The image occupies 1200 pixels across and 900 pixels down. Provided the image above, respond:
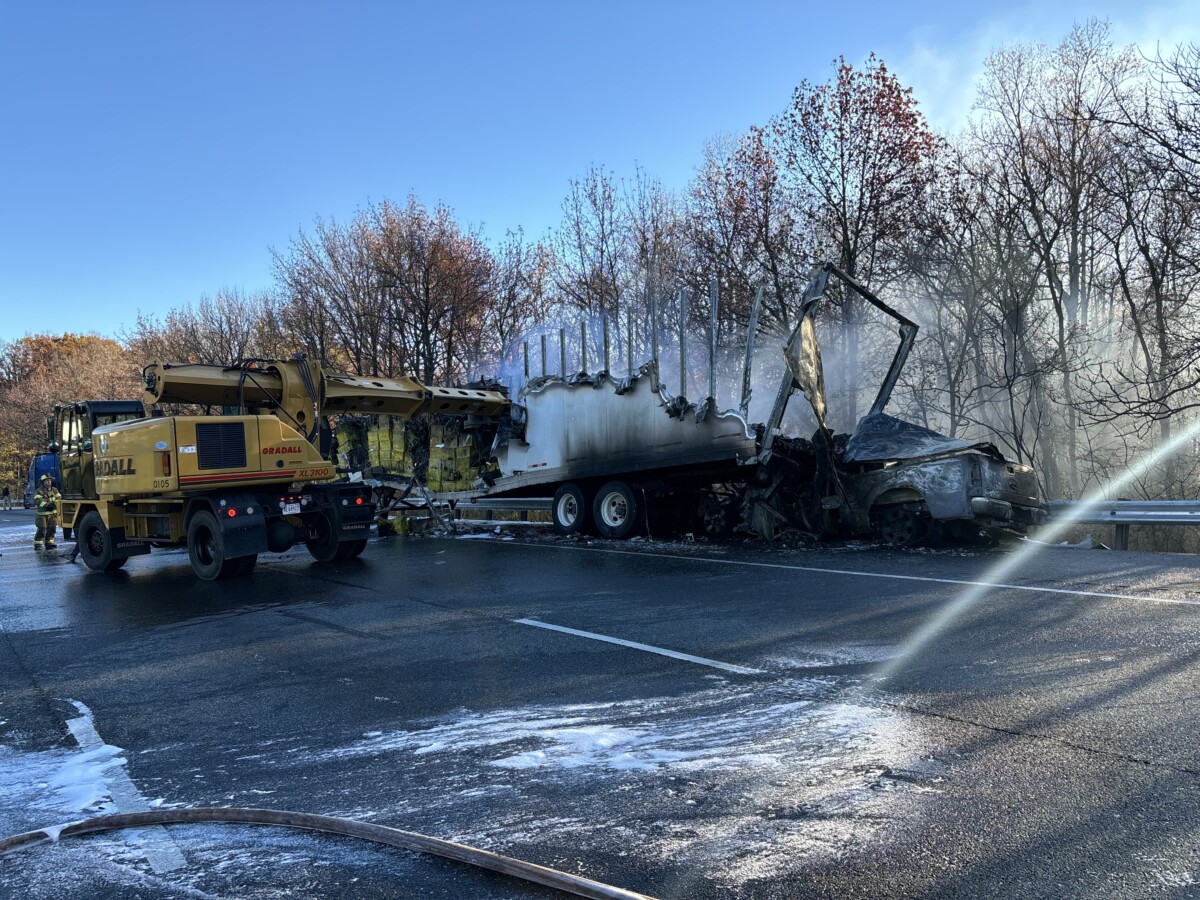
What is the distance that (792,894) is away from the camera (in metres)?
3.10

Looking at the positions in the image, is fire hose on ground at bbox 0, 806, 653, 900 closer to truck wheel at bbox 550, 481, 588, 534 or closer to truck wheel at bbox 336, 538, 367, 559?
truck wheel at bbox 336, 538, 367, 559

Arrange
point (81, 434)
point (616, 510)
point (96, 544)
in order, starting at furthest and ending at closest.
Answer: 1. point (616, 510)
2. point (81, 434)
3. point (96, 544)

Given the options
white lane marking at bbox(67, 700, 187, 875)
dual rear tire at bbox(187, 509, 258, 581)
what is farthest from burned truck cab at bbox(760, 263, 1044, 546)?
white lane marking at bbox(67, 700, 187, 875)

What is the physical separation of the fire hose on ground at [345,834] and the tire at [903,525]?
35.2 feet

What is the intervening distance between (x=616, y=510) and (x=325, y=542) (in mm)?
4801

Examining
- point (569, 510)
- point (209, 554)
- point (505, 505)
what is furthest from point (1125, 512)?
point (209, 554)

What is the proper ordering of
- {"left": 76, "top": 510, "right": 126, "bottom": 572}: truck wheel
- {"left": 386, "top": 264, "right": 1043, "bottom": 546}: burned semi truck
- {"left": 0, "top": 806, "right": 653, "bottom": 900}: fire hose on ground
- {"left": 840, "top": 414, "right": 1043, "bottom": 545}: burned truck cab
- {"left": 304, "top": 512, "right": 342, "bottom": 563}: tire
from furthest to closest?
{"left": 76, "top": 510, "right": 126, "bottom": 572}: truck wheel, {"left": 304, "top": 512, "right": 342, "bottom": 563}: tire, {"left": 386, "top": 264, "right": 1043, "bottom": 546}: burned semi truck, {"left": 840, "top": 414, "right": 1043, "bottom": 545}: burned truck cab, {"left": 0, "top": 806, "right": 653, "bottom": 900}: fire hose on ground

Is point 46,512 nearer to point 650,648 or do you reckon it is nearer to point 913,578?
point 650,648

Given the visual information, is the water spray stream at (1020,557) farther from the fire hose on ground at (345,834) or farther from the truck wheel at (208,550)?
the truck wheel at (208,550)

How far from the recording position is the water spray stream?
22.1ft

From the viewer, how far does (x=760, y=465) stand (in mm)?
14156

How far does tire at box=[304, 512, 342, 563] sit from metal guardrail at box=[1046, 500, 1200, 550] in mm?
10196

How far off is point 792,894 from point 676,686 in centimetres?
284

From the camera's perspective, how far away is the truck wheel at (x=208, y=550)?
12.7 meters
